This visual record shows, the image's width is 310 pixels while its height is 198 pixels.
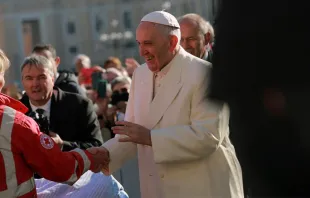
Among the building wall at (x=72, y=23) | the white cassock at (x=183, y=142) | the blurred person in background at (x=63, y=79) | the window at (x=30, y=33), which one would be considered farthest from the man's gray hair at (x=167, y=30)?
the window at (x=30, y=33)

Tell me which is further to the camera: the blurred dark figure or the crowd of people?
the crowd of people

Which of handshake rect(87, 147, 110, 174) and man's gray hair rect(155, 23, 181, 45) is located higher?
man's gray hair rect(155, 23, 181, 45)

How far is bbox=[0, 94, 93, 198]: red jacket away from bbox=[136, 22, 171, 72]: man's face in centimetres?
85

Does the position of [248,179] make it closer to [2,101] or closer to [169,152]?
[2,101]

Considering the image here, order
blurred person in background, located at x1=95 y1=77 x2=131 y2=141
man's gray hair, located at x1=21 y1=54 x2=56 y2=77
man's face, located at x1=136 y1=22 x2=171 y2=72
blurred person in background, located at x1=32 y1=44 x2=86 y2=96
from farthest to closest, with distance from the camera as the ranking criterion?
blurred person in background, located at x1=95 y1=77 x2=131 y2=141, blurred person in background, located at x1=32 y1=44 x2=86 y2=96, man's gray hair, located at x1=21 y1=54 x2=56 y2=77, man's face, located at x1=136 y1=22 x2=171 y2=72

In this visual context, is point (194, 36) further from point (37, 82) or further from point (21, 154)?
point (21, 154)

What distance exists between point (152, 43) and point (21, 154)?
1.06m

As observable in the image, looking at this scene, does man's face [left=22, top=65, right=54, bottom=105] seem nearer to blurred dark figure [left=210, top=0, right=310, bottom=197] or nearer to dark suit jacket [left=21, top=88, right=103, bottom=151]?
dark suit jacket [left=21, top=88, right=103, bottom=151]

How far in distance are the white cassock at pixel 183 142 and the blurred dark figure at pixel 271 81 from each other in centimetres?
224

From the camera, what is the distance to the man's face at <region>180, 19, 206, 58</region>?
18.4 feet

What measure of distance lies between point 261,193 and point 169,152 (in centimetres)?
226

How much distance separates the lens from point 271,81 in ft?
6.81

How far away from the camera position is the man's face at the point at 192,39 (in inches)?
221

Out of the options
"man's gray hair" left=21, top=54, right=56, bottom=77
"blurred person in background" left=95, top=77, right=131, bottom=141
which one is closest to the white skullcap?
"man's gray hair" left=21, top=54, right=56, bottom=77
